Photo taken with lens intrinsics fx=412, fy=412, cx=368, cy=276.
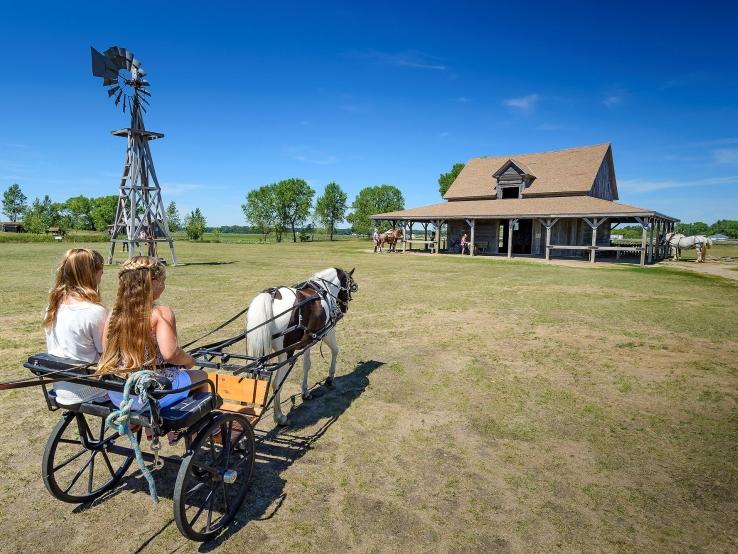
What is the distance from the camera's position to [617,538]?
10.6 feet

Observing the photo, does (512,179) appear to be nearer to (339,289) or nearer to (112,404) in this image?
(339,289)

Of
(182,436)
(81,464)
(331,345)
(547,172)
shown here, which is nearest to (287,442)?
(182,436)

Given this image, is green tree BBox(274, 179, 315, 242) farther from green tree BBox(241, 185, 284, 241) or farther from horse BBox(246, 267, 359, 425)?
horse BBox(246, 267, 359, 425)

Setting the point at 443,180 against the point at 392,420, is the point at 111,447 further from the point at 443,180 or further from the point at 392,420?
the point at 443,180

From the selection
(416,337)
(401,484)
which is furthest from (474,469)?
(416,337)

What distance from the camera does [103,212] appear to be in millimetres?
94688

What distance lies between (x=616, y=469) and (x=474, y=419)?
1565mm

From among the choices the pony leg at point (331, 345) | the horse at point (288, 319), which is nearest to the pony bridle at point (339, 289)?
the horse at point (288, 319)

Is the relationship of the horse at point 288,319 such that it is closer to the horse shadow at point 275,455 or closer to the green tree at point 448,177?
the horse shadow at point 275,455

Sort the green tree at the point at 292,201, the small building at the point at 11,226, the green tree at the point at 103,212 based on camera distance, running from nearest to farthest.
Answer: the green tree at the point at 292,201 < the small building at the point at 11,226 < the green tree at the point at 103,212

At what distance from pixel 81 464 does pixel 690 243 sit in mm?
35728

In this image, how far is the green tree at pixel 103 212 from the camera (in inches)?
3708

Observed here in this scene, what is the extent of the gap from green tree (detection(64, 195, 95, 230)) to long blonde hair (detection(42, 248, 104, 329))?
11984 centimetres

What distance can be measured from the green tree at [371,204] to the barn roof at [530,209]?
52.9 meters
